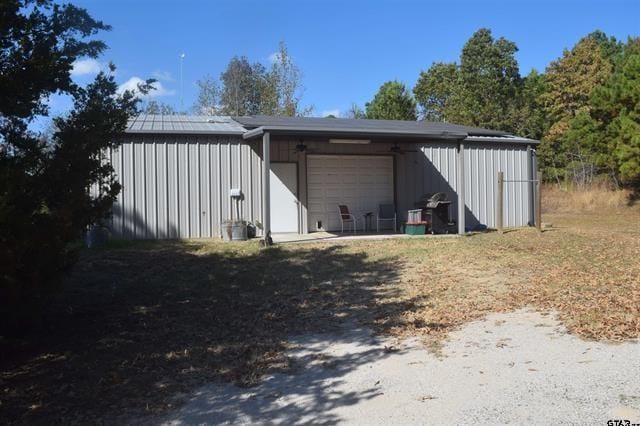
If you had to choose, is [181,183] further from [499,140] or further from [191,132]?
[499,140]

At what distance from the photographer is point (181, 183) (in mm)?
13547

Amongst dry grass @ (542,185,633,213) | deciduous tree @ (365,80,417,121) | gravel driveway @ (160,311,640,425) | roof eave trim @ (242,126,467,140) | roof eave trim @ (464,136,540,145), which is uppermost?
deciduous tree @ (365,80,417,121)

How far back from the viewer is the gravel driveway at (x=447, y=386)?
12.0 feet

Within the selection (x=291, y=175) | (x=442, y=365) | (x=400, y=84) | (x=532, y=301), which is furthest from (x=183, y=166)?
(x=400, y=84)

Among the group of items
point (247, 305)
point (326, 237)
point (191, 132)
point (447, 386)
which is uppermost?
point (191, 132)

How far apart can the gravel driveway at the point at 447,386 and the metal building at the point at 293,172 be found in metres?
7.35

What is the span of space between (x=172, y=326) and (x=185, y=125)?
9.32m

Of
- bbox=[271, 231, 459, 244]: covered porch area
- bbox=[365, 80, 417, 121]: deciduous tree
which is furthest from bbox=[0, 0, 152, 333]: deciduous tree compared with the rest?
bbox=[365, 80, 417, 121]: deciduous tree

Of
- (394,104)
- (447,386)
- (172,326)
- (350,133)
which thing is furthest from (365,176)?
(394,104)

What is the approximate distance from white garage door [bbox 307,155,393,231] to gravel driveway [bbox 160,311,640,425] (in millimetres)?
10175

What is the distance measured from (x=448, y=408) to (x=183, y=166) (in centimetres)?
1093

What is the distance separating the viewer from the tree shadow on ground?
4.27m

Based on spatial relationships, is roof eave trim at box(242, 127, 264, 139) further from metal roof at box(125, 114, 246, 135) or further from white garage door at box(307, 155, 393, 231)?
white garage door at box(307, 155, 393, 231)

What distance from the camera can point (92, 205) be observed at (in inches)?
213
